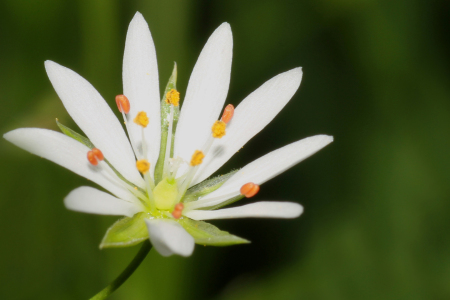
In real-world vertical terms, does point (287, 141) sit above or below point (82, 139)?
above

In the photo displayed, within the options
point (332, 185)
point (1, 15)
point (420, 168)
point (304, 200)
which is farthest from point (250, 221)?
point (1, 15)

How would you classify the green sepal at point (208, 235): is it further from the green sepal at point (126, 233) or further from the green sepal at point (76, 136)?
the green sepal at point (76, 136)

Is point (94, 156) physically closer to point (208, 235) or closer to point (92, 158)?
point (92, 158)

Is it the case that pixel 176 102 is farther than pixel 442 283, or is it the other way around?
pixel 442 283

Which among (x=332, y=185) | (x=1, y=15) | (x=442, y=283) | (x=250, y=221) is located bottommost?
(x=442, y=283)

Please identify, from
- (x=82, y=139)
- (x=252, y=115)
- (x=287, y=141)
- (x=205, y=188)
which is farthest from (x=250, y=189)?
(x=287, y=141)

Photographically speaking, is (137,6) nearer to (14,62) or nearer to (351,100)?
(14,62)
